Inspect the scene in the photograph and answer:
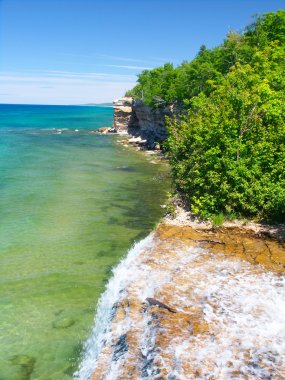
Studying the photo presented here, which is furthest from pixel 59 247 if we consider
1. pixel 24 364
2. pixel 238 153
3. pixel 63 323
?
pixel 238 153

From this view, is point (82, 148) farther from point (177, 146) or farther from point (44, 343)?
point (44, 343)

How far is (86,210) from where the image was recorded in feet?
84.2

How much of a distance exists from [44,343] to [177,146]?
15453mm

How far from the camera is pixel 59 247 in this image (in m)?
19.5

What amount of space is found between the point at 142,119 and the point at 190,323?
63.8m

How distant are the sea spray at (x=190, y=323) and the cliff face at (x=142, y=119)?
40.2 metres

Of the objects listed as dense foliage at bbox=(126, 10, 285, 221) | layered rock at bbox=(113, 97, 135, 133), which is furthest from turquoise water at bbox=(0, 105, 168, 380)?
layered rock at bbox=(113, 97, 135, 133)

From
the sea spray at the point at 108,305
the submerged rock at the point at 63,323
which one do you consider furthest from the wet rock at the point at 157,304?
the submerged rock at the point at 63,323

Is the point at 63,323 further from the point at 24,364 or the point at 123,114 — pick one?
the point at 123,114

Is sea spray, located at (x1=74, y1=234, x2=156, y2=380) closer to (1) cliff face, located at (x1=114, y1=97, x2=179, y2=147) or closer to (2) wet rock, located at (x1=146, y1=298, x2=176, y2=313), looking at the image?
(2) wet rock, located at (x1=146, y1=298, x2=176, y2=313)

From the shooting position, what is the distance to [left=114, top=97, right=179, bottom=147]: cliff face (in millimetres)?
57484

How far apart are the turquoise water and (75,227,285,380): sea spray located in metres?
1.39

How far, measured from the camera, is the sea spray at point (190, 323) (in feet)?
30.2

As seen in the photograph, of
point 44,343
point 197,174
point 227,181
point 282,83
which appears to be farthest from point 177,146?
point 44,343
